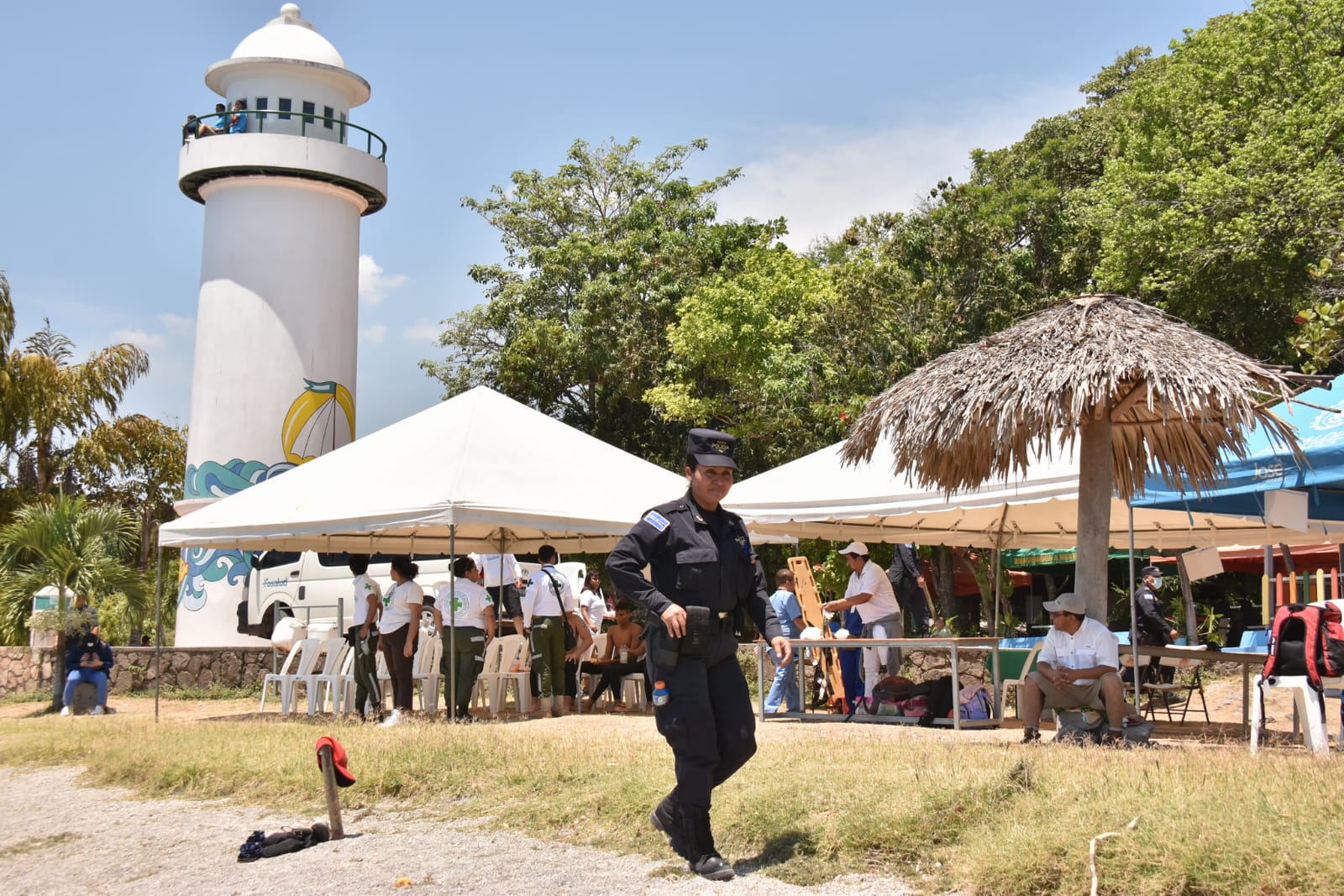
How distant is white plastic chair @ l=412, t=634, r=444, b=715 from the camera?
43.7 feet

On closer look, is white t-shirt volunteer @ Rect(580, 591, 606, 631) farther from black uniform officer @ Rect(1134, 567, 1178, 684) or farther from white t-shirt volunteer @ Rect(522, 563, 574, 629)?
black uniform officer @ Rect(1134, 567, 1178, 684)

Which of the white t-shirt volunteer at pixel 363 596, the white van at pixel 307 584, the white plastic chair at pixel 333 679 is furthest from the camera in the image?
the white van at pixel 307 584

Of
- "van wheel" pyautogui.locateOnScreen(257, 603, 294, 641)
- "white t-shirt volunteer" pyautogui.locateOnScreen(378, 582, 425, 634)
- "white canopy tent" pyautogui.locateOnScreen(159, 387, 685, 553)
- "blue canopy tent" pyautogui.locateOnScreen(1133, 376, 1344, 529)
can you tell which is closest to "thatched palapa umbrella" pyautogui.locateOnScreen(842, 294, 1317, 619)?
"blue canopy tent" pyautogui.locateOnScreen(1133, 376, 1344, 529)

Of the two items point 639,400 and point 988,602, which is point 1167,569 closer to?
point 988,602

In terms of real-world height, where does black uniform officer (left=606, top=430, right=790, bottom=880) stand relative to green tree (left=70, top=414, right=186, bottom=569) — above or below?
below

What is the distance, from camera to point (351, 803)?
7699 mm

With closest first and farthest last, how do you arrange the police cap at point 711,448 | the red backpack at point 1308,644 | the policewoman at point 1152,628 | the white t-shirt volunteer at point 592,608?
the police cap at point 711,448
the red backpack at point 1308,644
the policewoman at point 1152,628
the white t-shirt volunteer at point 592,608

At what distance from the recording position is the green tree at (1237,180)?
70.8ft

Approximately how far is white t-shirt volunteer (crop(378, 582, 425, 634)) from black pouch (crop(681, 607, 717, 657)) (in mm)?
6875

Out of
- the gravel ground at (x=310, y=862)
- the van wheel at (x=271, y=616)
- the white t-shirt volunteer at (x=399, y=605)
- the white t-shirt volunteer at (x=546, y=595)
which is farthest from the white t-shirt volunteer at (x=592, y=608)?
the gravel ground at (x=310, y=862)

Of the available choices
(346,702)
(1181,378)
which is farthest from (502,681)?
(1181,378)

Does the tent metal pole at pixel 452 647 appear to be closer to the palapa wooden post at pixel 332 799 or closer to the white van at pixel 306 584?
the palapa wooden post at pixel 332 799

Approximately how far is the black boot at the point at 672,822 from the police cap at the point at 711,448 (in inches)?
57.5

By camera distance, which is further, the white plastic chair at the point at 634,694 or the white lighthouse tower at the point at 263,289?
the white lighthouse tower at the point at 263,289
